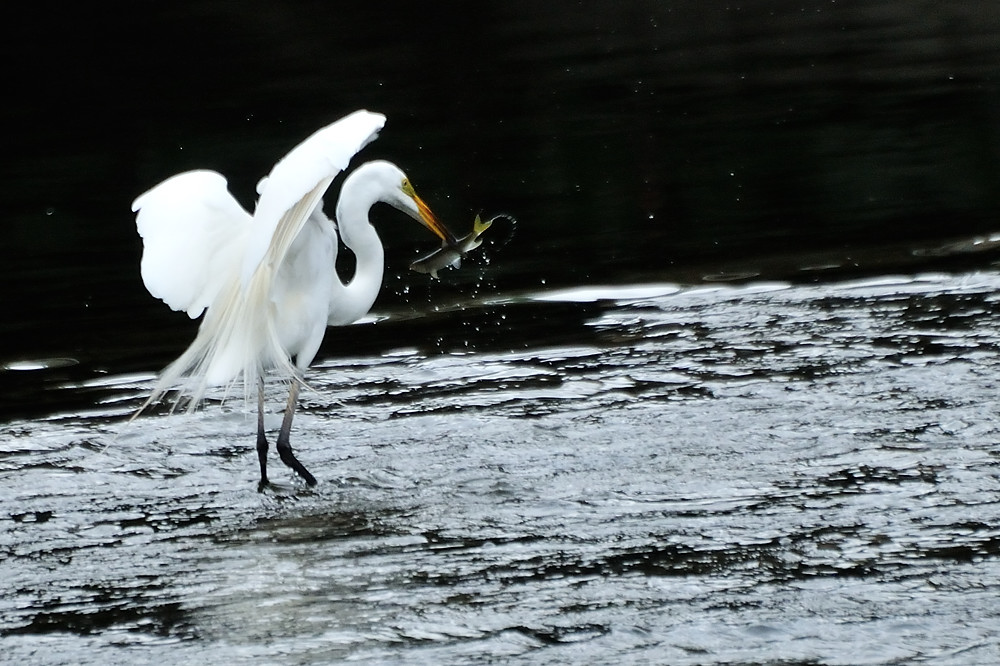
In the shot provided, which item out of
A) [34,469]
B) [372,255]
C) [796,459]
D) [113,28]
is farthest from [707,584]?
[113,28]

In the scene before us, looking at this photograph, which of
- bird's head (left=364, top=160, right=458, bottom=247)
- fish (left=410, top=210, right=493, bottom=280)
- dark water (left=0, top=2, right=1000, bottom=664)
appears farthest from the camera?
fish (left=410, top=210, right=493, bottom=280)

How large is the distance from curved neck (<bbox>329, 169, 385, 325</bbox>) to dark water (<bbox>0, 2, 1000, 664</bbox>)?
547 mm

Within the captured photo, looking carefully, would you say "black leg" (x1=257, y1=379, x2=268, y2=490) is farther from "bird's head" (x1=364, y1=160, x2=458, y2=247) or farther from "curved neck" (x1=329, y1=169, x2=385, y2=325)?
"bird's head" (x1=364, y1=160, x2=458, y2=247)

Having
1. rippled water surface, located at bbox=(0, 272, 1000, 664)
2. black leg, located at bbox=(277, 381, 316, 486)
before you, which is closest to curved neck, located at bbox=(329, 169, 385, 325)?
rippled water surface, located at bbox=(0, 272, 1000, 664)

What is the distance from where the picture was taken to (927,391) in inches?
243

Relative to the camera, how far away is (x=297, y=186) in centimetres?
518

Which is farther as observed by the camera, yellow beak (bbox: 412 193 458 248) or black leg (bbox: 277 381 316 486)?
yellow beak (bbox: 412 193 458 248)

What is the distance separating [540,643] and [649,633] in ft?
1.02

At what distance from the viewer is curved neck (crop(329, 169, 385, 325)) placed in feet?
20.6

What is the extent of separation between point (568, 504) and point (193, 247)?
1883 millimetres

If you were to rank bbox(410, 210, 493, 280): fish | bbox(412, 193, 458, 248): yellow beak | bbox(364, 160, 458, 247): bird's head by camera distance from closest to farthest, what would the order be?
1. bbox(364, 160, 458, 247): bird's head
2. bbox(412, 193, 458, 248): yellow beak
3. bbox(410, 210, 493, 280): fish

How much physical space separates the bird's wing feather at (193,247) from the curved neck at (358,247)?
47cm

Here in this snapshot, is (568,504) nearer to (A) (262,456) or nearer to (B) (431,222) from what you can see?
(A) (262,456)

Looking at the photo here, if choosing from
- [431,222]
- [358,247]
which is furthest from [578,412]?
[358,247]
